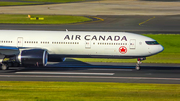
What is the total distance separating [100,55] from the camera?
37.4 meters

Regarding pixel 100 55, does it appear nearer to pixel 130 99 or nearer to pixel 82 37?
pixel 82 37

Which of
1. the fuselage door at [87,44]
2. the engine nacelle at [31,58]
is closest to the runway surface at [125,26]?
the fuselage door at [87,44]

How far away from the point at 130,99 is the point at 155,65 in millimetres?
18654

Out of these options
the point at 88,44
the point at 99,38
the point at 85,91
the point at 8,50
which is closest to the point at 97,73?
the point at 88,44

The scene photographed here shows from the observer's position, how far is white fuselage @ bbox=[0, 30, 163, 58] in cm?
3697

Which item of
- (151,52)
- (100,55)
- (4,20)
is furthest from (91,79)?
(4,20)

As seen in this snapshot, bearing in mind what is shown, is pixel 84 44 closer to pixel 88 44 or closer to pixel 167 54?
pixel 88 44

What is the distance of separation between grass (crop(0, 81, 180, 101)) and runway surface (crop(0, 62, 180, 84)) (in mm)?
2732

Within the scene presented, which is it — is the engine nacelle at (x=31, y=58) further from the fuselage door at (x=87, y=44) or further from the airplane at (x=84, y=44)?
the fuselage door at (x=87, y=44)

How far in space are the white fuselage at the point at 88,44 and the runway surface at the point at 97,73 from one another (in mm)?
2148

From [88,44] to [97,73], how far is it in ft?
11.5

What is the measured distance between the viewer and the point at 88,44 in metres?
37.0

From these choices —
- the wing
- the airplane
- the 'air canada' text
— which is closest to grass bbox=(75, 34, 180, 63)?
the airplane

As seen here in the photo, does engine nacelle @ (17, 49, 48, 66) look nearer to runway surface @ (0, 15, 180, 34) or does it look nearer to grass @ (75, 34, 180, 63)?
grass @ (75, 34, 180, 63)
